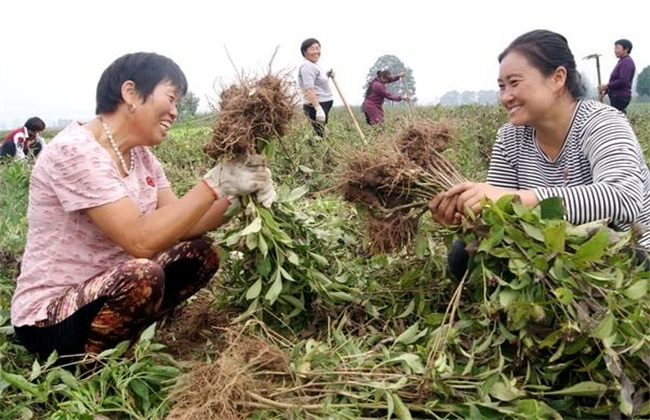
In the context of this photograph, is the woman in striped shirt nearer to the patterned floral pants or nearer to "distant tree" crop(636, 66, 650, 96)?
the patterned floral pants

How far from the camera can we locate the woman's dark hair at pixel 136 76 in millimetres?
1916

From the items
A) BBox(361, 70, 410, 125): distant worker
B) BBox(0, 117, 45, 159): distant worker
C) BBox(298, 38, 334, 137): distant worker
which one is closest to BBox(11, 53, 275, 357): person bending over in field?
BBox(298, 38, 334, 137): distant worker

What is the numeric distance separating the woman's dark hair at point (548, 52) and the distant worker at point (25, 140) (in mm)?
5958

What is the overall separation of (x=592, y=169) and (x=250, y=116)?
3.27ft

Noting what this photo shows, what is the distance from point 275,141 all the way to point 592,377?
108cm

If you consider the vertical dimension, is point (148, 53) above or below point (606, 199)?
above

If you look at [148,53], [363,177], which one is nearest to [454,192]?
[363,177]

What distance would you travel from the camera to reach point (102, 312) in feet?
6.03

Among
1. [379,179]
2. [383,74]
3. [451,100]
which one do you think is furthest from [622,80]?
[451,100]

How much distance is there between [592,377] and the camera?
1546mm

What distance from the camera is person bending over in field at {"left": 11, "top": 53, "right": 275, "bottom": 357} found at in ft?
5.97

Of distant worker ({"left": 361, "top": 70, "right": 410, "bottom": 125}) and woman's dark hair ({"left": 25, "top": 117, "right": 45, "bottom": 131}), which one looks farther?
distant worker ({"left": 361, "top": 70, "right": 410, "bottom": 125})

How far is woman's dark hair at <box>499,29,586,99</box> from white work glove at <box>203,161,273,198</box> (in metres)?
0.84

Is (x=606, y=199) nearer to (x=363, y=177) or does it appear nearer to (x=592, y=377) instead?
(x=592, y=377)
